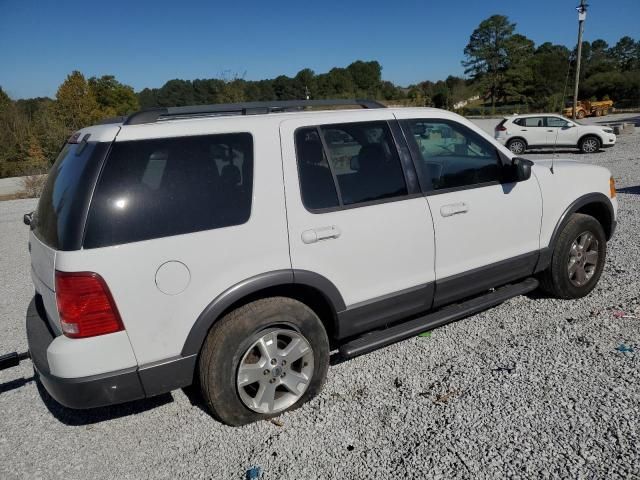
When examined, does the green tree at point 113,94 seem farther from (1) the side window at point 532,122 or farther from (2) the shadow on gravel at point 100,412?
(2) the shadow on gravel at point 100,412

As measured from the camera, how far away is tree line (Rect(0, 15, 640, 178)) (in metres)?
37.3

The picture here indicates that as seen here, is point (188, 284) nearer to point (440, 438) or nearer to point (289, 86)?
→ point (440, 438)

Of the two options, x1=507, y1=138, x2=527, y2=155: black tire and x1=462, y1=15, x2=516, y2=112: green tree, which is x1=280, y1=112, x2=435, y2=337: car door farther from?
x1=462, y1=15, x2=516, y2=112: green tree

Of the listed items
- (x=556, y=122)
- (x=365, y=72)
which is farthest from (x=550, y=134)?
(x=365, y=72)

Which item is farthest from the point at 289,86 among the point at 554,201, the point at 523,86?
the point at 554,201

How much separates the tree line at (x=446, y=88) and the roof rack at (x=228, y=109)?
92.3 feet

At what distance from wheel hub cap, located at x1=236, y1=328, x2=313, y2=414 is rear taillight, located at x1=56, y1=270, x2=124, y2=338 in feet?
2.54

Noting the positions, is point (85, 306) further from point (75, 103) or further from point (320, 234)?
point (75, 103)

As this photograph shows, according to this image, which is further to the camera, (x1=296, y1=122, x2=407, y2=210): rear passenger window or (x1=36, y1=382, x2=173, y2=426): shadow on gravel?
(x1=36, y1=382, x2=173, y2=426): shadow on gravel

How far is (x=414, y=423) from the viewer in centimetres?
278

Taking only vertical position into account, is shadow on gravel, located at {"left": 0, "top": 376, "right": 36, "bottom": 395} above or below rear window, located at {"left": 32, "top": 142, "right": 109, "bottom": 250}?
below

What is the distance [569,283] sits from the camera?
418cm

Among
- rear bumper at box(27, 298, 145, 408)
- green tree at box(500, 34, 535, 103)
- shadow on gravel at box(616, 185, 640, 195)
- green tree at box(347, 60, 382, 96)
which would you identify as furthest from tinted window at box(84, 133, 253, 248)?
green tree at box(347, 60, 382, 96)

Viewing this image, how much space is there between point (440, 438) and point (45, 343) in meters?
2.25
